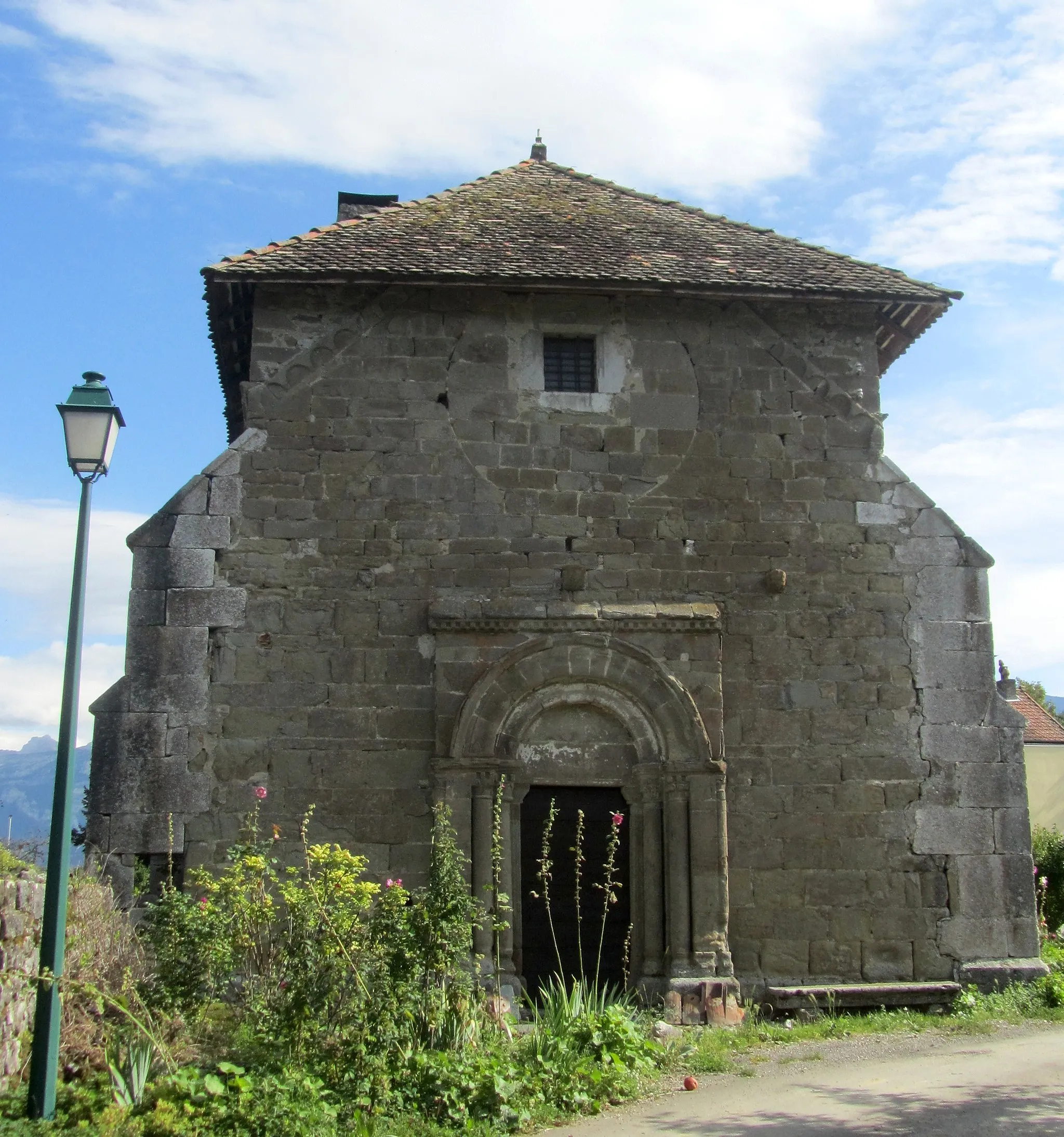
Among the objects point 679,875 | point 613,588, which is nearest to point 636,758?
point 679,875

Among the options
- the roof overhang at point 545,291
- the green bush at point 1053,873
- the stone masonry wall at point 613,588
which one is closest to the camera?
the stone masonry wall at point 613,588

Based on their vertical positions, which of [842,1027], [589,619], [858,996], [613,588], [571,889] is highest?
[613,588]

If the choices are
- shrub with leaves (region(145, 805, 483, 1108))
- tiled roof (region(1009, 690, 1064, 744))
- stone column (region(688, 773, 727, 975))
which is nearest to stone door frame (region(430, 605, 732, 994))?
stone column (region(688, 773, 727, 975))

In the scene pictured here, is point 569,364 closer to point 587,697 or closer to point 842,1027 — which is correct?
point 587,697

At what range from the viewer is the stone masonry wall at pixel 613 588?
10.3 metres

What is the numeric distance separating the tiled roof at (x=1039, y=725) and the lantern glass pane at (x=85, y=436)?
24.5 metres

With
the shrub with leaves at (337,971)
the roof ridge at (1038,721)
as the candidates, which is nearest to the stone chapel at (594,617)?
the shrub with leaves at (337,971)

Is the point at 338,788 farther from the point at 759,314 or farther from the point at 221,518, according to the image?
the point at 759,314

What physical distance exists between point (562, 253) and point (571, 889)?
5.96m

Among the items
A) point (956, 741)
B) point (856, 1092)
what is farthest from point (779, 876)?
point (856, 1092)

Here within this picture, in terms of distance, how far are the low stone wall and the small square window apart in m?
6.53

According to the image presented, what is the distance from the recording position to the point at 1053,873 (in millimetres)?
18625

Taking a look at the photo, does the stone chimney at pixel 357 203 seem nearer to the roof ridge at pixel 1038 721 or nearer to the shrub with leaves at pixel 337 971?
the shrub with leaves at pixel 337 971

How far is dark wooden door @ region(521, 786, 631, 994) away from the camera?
10.4 meters
